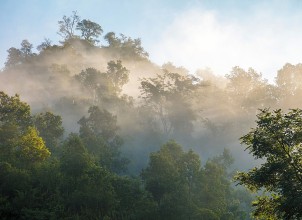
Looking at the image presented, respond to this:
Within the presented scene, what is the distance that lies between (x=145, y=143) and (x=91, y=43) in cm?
5193

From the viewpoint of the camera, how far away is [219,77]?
122 metres

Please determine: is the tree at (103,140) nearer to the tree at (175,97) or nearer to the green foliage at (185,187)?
the green foliage at (185,187)

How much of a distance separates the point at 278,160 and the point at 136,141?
198 ft

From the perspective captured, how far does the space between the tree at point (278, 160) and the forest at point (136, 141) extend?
0.07 metres

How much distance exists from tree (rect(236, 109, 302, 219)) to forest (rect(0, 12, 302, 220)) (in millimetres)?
70

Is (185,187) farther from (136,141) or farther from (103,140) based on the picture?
(136,141)

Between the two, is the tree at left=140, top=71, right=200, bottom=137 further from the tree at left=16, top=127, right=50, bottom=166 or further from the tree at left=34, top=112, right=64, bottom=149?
the tree at left=16, top=127, right=50, bottom=166

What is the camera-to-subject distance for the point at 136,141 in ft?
270

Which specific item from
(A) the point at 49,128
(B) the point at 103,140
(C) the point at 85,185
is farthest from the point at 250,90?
(C) the point at 85,185

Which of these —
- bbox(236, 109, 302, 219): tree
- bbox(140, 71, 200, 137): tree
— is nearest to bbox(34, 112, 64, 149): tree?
bbox(140, 71, 200, 137): tree

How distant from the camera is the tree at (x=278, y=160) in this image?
2236 cm

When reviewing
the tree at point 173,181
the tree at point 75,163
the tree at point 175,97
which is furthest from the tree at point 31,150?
the tree at point 175,97

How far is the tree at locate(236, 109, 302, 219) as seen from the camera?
22.4 metres

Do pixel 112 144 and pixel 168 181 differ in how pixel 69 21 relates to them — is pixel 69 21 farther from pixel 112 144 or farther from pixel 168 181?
pixel 168 181
